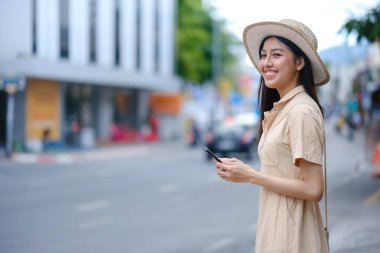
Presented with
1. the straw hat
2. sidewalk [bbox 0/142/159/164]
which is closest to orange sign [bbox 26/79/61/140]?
sidewalk [bbox 0/142/159/164]

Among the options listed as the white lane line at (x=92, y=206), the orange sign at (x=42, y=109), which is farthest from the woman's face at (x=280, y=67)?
the orange sign at (x=42, y=109)

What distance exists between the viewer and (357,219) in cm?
890

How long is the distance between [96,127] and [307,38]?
30.4m

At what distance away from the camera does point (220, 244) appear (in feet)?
25.5

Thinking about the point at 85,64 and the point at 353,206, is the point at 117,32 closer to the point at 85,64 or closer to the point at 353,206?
the point at 85,64

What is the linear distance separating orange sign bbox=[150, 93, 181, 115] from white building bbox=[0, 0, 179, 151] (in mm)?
72

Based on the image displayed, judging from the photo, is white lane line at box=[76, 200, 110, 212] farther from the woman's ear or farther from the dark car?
the dark car

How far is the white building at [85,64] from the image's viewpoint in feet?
81.4

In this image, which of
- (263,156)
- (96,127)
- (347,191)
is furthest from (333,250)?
(96,127)

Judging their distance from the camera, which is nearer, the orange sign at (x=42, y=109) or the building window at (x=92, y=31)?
the orange sign at (x=42, y=109)

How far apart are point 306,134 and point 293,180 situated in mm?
204

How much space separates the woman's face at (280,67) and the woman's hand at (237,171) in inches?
16.4

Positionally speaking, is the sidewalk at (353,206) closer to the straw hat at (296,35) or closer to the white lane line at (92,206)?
the white lane line at (92,206)

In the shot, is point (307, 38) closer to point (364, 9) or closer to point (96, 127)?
point (364, 9)
